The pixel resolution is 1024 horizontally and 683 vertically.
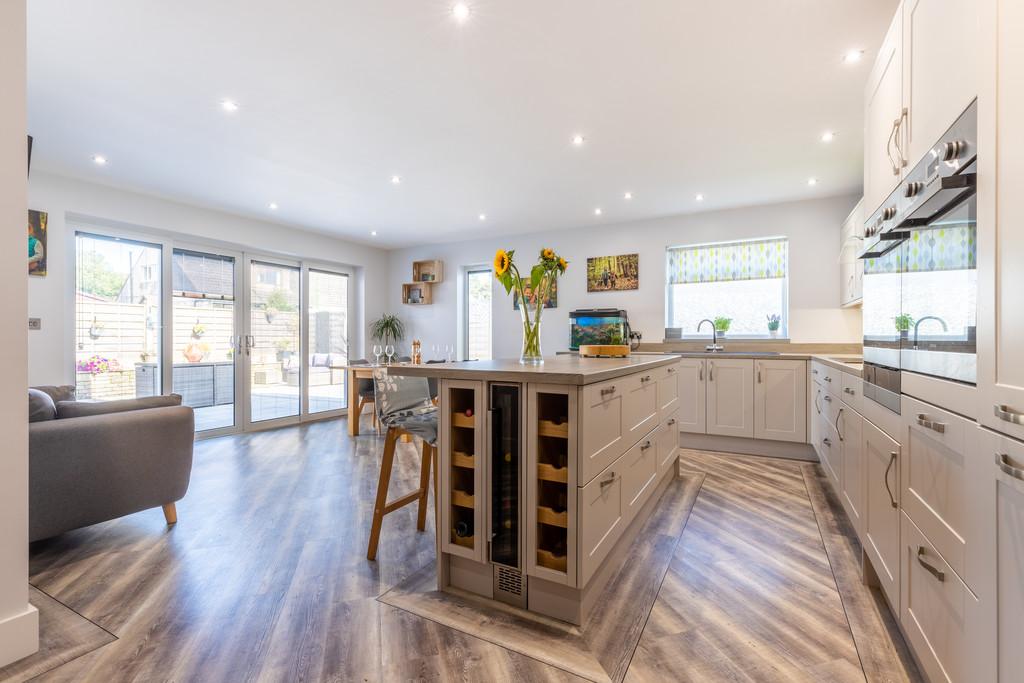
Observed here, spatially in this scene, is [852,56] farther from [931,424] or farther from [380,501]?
[380,501]

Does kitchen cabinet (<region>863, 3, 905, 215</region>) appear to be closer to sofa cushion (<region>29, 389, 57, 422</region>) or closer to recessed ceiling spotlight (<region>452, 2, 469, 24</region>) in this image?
recessed ceiling spotlight (<region>452, 2, 469, 24</region>)

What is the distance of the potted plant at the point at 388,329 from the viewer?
6695 millimetres

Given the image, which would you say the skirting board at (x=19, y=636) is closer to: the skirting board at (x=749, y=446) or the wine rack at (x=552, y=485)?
the wine rack at (x=552, y=485)

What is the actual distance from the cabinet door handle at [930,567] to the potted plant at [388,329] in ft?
20.4

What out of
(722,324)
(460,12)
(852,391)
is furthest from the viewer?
(722,324)

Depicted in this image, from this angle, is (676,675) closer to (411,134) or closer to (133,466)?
(133,466)

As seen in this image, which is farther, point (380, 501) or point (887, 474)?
point (380, 501)

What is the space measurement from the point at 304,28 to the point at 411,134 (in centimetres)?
106

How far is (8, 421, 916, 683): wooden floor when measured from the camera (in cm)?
143

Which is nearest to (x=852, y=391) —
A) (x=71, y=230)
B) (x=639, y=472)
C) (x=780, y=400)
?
(x=639, y=472)

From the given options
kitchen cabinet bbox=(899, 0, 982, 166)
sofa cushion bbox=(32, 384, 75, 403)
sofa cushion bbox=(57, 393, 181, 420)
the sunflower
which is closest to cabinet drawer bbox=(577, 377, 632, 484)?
the sunflower

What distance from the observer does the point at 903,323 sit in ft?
4.87

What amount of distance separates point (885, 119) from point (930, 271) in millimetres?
874

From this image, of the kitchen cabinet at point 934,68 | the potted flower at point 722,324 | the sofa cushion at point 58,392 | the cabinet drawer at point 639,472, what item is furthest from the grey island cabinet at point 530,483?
the potted flower at point 722,324
